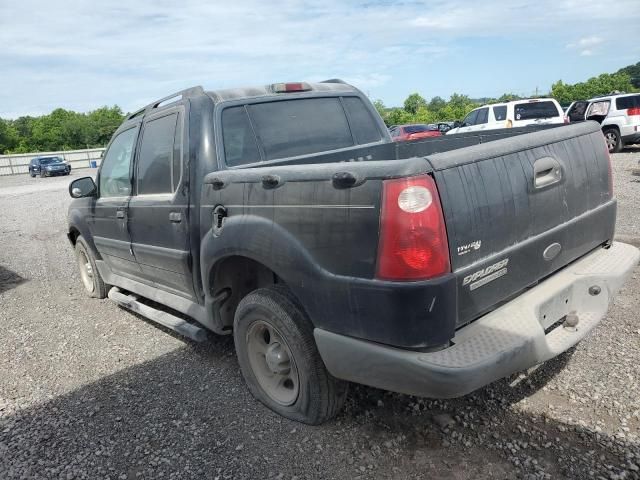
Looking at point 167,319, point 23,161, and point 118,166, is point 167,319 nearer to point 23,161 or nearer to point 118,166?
point 118,166

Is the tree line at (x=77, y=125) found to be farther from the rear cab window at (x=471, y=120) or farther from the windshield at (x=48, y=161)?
the rear cab window at (x=471, y=120)

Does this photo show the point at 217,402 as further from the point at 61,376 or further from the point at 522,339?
the point at 522,339

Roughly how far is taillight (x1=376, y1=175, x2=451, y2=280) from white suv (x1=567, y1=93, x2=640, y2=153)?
15147 millimetres

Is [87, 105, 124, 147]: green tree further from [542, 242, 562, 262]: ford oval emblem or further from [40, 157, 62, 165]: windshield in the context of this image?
[542, 242, 562, 262]: ford oval emblem

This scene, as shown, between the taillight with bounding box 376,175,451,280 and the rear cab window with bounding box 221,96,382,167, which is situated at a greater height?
the rear cab window with bounding box 221,96,382,167

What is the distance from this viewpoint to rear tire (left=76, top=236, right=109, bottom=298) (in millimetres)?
5480

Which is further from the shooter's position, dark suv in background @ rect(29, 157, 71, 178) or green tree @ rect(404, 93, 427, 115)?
green tree @ rect(404, 93, 427, 115)

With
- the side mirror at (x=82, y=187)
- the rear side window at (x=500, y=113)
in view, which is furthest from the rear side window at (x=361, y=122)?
the rear side window at (x=500, y=113)

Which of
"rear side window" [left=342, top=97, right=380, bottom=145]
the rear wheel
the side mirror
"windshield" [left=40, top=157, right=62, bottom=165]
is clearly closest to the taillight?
"rear side window" [left=342, top=97, right=380, bottom=145]

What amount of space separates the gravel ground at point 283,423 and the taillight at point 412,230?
1.07m

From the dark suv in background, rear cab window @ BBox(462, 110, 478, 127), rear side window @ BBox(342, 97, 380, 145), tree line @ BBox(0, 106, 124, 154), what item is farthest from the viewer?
tree line @ BBox(0, 106, 124, 154)

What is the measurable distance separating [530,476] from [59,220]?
1268 cm

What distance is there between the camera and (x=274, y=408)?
3.11 m

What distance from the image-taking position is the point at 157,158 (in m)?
3.84
